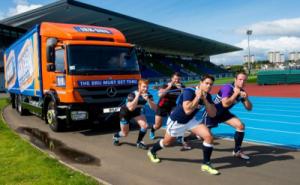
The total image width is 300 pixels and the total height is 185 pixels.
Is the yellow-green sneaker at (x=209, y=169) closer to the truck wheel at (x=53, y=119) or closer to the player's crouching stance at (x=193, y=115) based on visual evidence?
the player's crouching stance at (x=193, y=115)

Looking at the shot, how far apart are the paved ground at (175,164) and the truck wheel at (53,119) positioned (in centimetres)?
116

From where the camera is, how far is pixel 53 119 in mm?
10984

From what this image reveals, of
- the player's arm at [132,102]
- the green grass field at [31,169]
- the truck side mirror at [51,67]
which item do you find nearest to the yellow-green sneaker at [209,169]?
the green grass field at [31,169]

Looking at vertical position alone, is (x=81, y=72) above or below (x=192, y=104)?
above

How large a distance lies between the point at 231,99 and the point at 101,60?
16.2 feet

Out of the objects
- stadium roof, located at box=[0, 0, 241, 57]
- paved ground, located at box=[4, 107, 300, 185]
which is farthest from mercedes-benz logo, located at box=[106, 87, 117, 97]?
stadium roof, located at box=[0, 0, 241, 57]

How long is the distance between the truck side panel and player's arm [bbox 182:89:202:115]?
730cm

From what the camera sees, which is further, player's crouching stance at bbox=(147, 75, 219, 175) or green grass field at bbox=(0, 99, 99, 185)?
player's crouching stance at bbox=(147, 75, 219, 175)

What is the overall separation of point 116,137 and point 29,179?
10.2 feet

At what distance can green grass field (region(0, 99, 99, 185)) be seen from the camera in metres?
5.73

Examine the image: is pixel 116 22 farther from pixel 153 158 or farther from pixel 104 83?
pixel 153 158

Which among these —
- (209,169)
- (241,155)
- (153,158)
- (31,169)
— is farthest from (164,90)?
(31,169)

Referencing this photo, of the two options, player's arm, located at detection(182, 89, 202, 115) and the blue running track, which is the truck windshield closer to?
the blue running track

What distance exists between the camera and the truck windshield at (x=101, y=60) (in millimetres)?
9977
